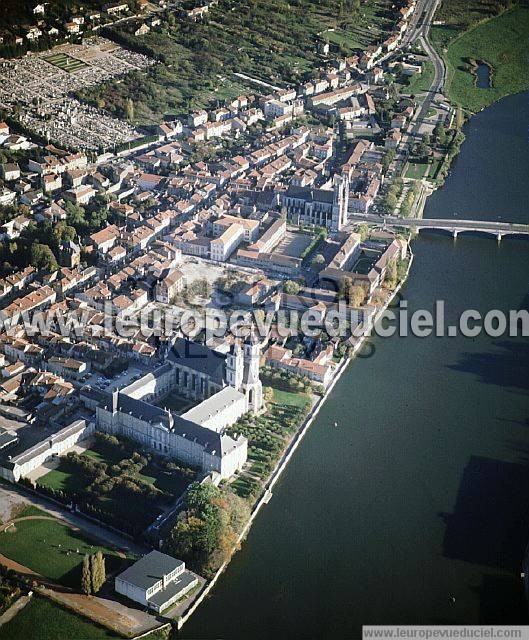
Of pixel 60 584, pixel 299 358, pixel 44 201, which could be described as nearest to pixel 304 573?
pixel 60 584

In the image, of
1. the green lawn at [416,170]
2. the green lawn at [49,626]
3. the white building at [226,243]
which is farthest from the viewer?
the green lawn at [416,170]

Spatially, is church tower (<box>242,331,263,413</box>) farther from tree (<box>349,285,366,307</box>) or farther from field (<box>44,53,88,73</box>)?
field (<box>44,53,88,73</box>)

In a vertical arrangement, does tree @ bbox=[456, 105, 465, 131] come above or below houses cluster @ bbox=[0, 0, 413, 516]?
above

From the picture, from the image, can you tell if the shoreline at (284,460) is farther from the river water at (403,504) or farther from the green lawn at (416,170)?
the green lawn at (416,170)

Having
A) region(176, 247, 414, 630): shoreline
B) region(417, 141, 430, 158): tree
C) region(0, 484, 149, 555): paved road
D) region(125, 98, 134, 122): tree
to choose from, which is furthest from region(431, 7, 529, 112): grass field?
region(0, 484, 149, 555): paved road

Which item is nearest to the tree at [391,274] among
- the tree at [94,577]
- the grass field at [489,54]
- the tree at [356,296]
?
the tree at [356,296]
